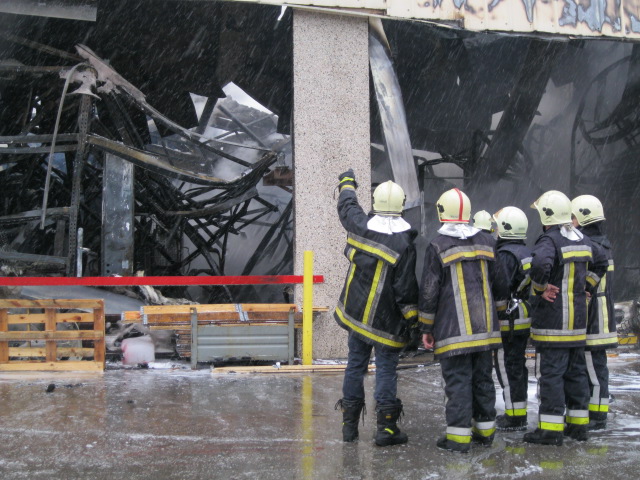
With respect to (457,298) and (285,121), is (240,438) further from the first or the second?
(285,121)

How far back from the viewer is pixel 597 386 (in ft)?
15.3

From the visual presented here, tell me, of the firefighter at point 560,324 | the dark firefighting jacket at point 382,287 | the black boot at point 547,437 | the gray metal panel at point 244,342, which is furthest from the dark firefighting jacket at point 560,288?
the gray metal panel at point 244,342

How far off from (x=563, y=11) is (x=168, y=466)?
23.8 ft

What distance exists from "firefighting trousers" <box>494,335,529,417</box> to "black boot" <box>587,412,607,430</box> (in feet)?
1.50

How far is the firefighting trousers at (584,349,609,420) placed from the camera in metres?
4.64

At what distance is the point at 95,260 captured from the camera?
35.3 ft

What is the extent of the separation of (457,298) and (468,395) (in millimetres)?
598

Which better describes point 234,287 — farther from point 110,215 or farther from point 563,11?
point 563,11

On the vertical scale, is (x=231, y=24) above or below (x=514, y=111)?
above

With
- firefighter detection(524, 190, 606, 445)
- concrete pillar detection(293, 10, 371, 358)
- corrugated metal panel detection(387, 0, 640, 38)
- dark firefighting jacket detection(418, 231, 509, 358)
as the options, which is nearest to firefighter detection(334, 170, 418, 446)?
dark firefighting jacket detection(418, 231, 509, 358)

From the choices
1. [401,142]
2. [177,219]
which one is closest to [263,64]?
[177,219]

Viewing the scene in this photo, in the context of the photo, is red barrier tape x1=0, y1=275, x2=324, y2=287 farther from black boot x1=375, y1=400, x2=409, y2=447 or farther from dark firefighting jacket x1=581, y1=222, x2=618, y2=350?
dark firefighting jacket x1=581, y1=222, x2=618, y2=350

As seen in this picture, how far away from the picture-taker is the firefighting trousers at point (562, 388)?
13.7 feet

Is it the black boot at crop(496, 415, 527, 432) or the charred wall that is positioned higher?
the charred wall
